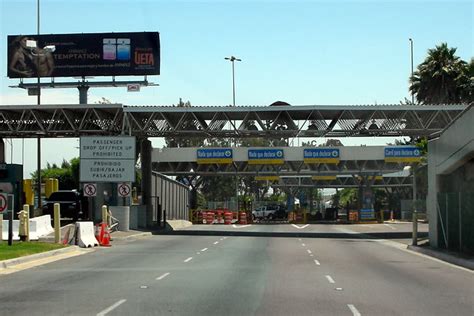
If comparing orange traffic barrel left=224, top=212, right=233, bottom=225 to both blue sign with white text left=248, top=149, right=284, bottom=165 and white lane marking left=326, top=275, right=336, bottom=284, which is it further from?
white lane marking left=326, top=275, right=336, bottom=284

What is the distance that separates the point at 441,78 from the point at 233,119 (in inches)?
790

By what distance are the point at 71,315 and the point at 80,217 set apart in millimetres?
30296

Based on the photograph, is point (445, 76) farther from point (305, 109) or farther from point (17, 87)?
point (17, 87)

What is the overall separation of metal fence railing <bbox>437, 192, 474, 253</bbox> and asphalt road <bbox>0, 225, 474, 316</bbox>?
5.21 feet

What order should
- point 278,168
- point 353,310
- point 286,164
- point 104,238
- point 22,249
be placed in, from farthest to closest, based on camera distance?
point 278,168 → point 286,164 → point 104,238 → point 22,249 → point 353,310

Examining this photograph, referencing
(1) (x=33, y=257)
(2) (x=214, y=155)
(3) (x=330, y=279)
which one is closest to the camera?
(3) (x=330, y=279)

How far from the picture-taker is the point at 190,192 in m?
73.2

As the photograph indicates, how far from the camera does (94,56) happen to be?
46.5 meters

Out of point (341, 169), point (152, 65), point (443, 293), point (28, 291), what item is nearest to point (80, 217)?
point (152, 65)

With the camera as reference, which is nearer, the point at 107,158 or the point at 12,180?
the point at 107,158

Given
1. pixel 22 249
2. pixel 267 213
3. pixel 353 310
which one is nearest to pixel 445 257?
pixel 353 310

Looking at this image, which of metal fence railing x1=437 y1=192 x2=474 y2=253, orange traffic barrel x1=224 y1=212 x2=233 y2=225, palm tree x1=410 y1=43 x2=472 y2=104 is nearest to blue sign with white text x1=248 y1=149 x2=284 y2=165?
orange traffic barrel x1=224 y1=212 x2=233 y2=225

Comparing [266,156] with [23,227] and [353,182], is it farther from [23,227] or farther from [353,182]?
[23,227]

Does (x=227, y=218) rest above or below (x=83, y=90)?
below
